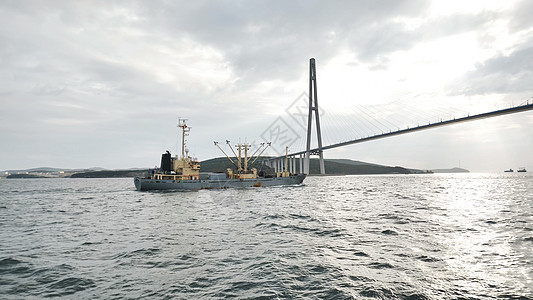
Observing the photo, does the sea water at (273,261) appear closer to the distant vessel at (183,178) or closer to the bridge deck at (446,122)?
the distant vessel at (183,178)

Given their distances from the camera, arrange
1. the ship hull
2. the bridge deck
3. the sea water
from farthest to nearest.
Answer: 1. the bridge deck
2. the ship hull
3. the sea water

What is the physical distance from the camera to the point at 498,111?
7956cm

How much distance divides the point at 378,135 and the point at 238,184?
222 ft

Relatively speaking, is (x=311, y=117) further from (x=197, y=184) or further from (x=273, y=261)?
(x=273, y=261)

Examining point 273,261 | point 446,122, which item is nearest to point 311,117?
point 446,122

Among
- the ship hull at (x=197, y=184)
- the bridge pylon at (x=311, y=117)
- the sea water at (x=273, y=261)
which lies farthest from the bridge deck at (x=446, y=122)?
the sea water at (x=273, y=261)

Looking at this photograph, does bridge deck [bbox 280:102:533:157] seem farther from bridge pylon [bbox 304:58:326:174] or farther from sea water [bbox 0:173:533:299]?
sea water [bbox 0:173:533:299]

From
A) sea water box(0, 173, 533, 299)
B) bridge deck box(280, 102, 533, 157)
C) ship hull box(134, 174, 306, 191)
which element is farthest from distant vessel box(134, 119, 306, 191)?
bridge deck box(280, 102, 533, 157)

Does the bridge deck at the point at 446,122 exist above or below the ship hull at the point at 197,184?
above

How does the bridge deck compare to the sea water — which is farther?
the bridge deck

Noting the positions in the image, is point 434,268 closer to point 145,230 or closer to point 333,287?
point 333,287

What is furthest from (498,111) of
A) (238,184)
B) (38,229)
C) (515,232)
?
(38,229)

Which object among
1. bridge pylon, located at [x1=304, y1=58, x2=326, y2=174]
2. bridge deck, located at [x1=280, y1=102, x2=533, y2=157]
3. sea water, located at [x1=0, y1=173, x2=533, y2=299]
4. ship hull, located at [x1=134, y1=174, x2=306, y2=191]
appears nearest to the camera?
sea water, located at [x1=0, y1=173, x2=533, y2=299]

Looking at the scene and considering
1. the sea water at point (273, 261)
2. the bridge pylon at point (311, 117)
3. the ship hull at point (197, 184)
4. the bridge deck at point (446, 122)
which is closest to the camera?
the sea water at point (273, 261)
